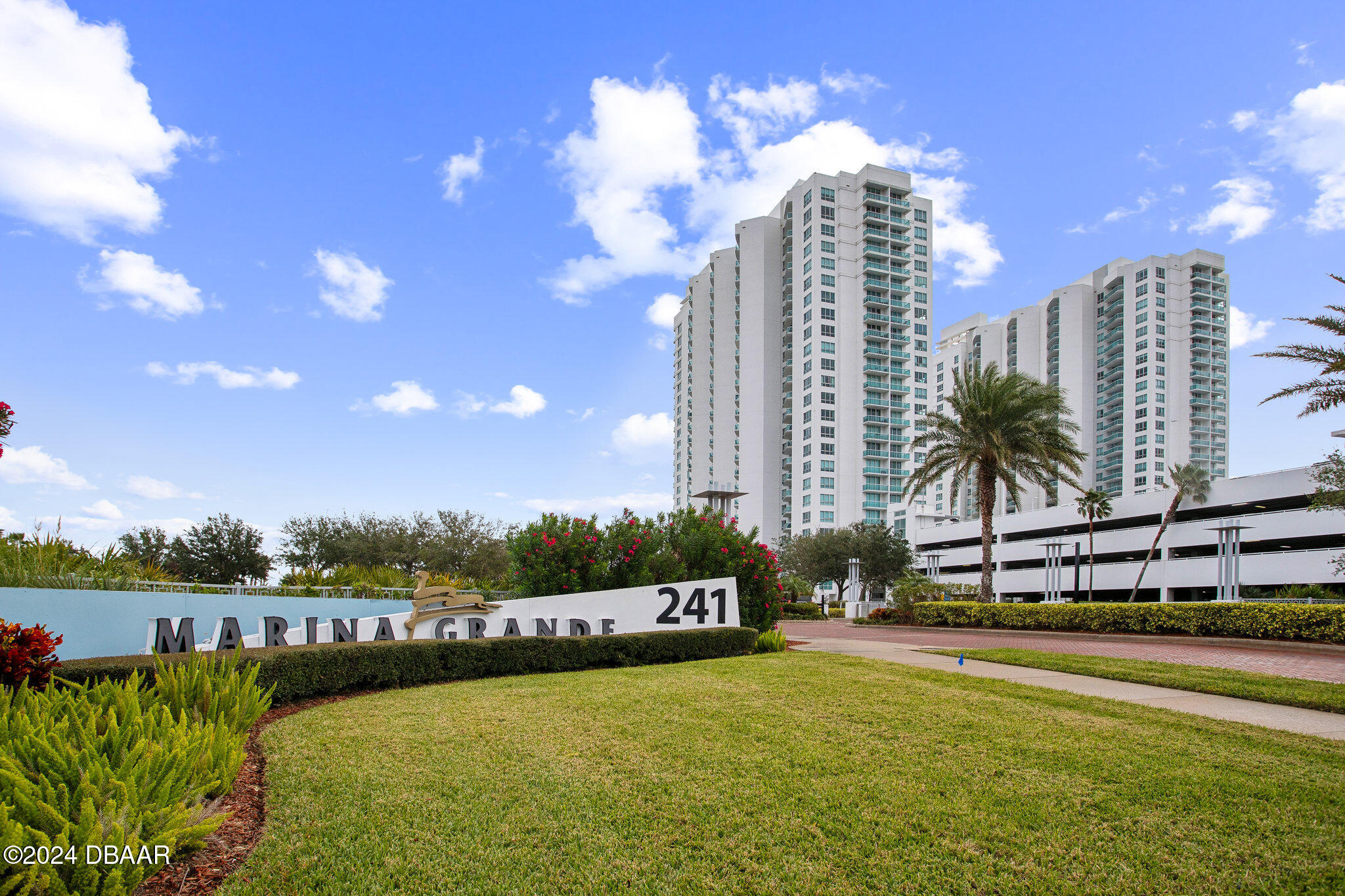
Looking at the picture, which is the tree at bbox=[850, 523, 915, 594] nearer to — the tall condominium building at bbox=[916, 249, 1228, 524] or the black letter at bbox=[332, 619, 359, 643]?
the tall condominium building at bbox=[916, 249, 1228, 524]

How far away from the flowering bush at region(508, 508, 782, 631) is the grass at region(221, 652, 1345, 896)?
917cm

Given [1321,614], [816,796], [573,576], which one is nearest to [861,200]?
[1321,614]

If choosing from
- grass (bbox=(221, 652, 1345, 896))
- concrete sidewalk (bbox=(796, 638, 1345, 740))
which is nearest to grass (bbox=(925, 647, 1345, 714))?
concrete sidewalk (bbox=(796, 638, 1345, 740))

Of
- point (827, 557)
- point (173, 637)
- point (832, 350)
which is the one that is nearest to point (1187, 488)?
point (827, 557)

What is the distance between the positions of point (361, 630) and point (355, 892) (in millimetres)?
10947

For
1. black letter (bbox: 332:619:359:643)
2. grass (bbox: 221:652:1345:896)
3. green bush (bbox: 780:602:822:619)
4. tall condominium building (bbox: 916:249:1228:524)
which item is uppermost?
tall condominium building (bbox: 916:249:1228:524)

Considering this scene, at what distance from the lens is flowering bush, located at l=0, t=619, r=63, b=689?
6.23m

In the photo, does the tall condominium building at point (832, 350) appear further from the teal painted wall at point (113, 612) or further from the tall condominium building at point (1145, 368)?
the teal painted wall at point (113, 612)

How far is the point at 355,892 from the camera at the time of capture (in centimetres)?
406

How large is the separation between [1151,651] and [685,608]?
12841 millimetres

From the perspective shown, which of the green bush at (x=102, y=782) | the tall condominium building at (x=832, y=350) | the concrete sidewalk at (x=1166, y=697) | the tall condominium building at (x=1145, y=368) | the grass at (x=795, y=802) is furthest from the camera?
the tall condominium building at (x=1145, y=368)

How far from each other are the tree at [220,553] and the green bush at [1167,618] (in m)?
32.2

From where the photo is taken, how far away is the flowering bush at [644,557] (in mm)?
17844

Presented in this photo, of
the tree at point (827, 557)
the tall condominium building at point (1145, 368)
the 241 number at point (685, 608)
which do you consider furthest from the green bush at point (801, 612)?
the tall condominium building at point (1145, 368)
